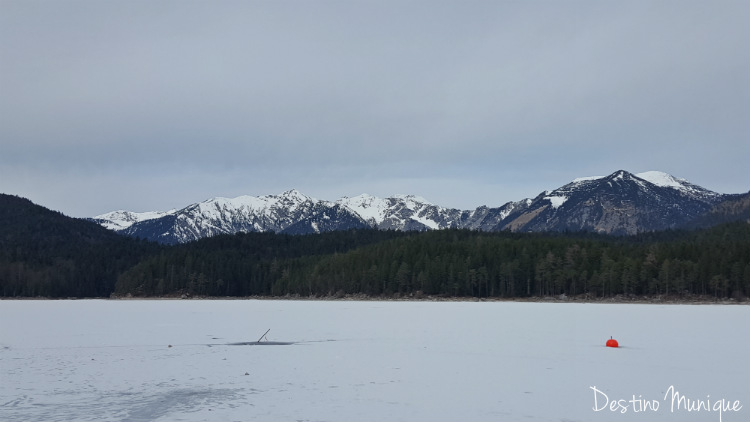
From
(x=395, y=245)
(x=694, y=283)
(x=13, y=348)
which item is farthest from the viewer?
(x=395, y=245)

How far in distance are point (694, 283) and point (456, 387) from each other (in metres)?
121

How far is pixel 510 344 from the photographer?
3853 centimetres

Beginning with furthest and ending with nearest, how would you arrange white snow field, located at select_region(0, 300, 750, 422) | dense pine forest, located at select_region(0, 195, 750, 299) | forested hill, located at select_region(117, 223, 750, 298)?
dense pine forest, located at select_region(0, 195, 750, 299), forested hill, located at select_region(117, 223, 750, 298), white snow field, located at select_region(0, 300, 750, 422)

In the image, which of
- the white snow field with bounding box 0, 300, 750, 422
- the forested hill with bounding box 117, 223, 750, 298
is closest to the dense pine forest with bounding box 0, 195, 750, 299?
the forested hill with bounding box 117, 223, 750, 298

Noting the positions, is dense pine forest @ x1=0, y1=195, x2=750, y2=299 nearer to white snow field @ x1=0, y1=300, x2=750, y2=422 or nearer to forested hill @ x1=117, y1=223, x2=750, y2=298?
forested hill @ x1=117, y1=223, x2=750, y2=298

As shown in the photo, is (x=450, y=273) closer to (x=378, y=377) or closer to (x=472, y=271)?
(x=472, y=271)

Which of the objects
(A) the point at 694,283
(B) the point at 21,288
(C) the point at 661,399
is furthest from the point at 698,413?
(B) the point at 21,288

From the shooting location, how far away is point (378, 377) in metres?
26.2

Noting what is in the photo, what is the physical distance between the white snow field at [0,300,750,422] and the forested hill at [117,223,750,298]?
92390 mm

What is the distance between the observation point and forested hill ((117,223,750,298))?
12912cm

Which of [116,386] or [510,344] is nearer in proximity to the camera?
[116,386]

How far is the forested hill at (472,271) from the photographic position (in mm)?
129125

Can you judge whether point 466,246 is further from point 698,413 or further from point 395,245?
point 698,413

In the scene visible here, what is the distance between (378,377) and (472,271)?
121 metres
